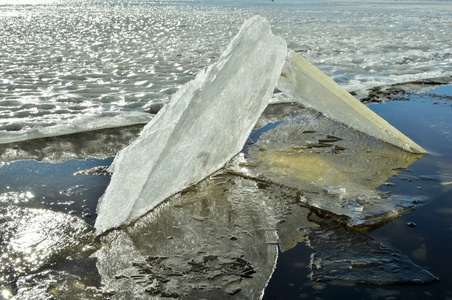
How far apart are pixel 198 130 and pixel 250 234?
0.79 meters

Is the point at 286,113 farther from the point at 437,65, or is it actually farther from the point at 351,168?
the point at 437,65

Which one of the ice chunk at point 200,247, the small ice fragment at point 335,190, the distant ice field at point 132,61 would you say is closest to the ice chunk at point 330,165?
the small ice fragment at point 335,190

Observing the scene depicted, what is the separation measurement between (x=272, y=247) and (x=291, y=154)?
131 cm

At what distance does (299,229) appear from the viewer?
225cm

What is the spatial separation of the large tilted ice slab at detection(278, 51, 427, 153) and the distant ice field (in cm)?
158

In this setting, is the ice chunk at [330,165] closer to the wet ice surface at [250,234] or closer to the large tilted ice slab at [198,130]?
the wet ice surface at [250,234]

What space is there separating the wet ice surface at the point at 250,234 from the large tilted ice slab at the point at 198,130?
0.10 m

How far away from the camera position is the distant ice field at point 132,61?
463 centimetres

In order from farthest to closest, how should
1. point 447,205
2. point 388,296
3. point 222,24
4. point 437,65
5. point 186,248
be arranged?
1. point 222,24
2. point 437,65
3. point 447,205
4. point 186,248
5. point 388,296

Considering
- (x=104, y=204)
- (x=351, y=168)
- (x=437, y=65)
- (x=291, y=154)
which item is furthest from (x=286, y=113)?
(x=437, y=65)

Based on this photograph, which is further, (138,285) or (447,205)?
(447,205)

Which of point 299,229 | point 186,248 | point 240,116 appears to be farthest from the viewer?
point 240,116

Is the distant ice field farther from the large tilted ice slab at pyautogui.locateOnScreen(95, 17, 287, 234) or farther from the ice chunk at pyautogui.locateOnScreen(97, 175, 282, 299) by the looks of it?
the ice chunk at pyautogui.locateOnScreen(97, 175, 282, 299)

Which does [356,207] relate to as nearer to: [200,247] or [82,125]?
[200,247]
